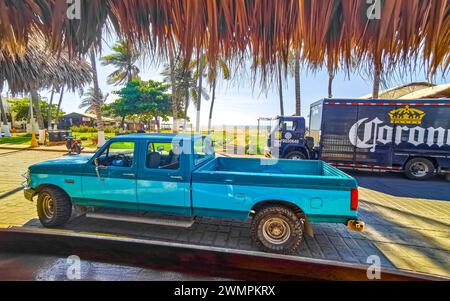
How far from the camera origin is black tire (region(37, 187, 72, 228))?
13.1 feet

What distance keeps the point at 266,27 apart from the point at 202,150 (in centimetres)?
304

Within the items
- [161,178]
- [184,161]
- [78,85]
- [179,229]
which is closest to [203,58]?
[184,161]

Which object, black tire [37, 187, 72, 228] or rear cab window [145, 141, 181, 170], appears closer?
rear cab window [145, 141, 181, 170]

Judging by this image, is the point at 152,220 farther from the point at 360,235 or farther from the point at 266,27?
the point at 360,235

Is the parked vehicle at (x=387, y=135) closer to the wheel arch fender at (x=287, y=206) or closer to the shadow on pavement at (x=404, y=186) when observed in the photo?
the shadow on pavement at (x=404, y=186)

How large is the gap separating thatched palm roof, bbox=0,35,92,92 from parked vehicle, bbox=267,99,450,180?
8.74m

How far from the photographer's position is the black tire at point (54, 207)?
398 cm

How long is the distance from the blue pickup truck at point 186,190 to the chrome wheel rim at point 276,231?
1cm

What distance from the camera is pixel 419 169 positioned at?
8273 mm

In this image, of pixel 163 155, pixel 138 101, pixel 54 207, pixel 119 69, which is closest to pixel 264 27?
pixel 163 155

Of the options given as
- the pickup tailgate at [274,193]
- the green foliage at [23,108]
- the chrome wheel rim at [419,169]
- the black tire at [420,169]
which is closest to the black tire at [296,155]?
the black tire at [420,169]

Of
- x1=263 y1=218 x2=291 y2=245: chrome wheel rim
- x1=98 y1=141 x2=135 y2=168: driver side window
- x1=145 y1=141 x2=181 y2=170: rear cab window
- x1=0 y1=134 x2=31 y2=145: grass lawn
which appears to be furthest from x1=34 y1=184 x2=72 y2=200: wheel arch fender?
x1=0 y1=134 x2=31 y2=145: grass lawn

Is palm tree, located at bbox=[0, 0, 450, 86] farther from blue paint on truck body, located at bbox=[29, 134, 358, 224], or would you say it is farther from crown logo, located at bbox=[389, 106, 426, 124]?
crown logo, located at bbox=[389, 106, 426, 124]
